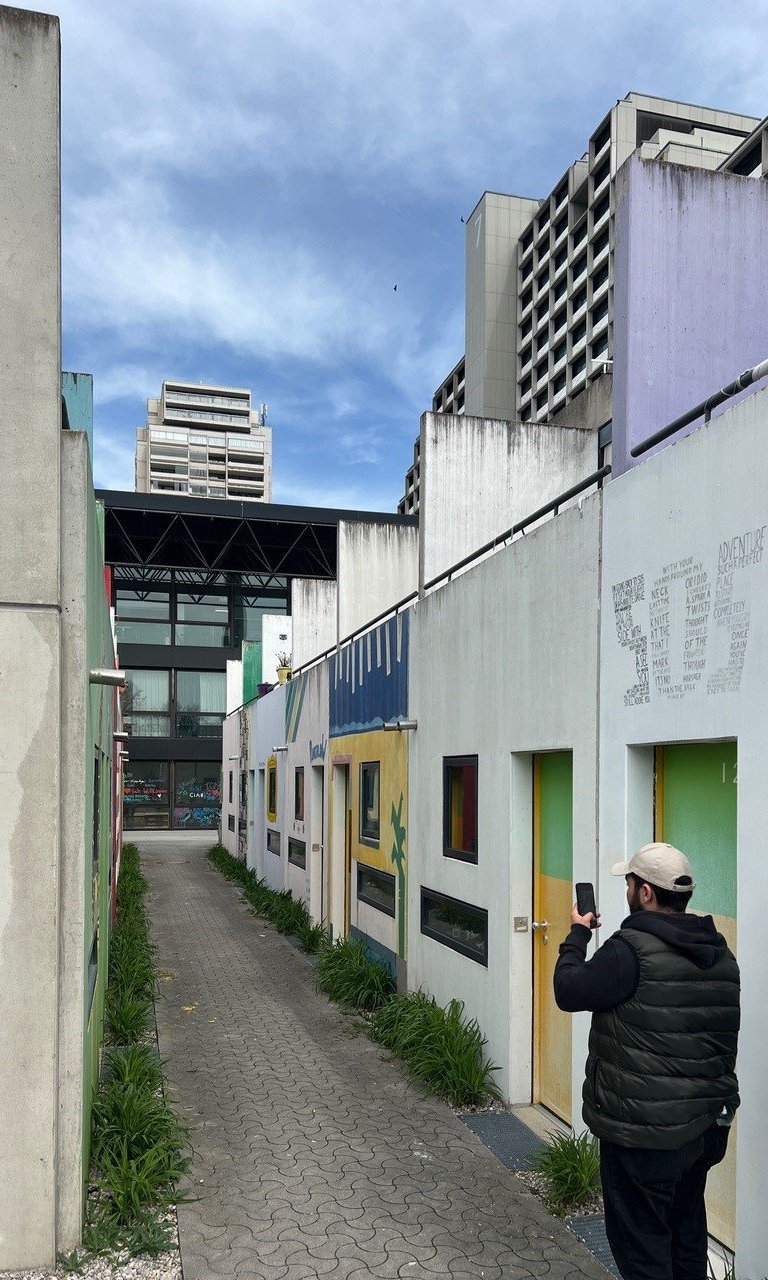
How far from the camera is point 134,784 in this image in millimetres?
35906

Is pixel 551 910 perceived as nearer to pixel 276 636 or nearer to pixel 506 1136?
pixel 506 1136

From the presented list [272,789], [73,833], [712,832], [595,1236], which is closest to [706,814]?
[712,832]

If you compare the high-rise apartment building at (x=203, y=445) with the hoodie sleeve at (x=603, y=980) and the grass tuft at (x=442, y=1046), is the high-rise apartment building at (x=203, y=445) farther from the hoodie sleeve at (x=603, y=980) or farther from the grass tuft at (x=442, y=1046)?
the hoodie sleeve at (x=603, y=980)

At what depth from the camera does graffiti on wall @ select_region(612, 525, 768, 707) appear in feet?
14.1

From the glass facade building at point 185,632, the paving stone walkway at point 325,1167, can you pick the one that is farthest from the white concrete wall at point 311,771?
the glass facade building at point 185,632

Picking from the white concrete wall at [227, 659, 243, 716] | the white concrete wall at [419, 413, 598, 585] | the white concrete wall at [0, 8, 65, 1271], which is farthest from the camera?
the white concrete wall at [227, 659, 243, 716]

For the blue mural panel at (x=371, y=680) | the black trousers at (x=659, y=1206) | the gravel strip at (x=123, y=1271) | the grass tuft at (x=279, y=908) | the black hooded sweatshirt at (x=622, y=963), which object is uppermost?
the blue mural panel at (x=371, y=680)

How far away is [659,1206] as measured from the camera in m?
3.40

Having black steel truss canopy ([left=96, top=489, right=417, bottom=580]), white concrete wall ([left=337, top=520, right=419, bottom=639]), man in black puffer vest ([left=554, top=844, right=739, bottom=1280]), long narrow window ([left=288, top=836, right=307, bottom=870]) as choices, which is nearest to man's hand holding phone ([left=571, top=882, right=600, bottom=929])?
man in black puffer vest ([left=554, top=844, right=739, bottom=1280])

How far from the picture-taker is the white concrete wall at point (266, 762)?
16.9 metres

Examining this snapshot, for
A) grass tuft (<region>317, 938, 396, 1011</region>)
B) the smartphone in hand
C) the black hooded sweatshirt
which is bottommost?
grass tuft (<region>317, 938, 396, 1011</region>)

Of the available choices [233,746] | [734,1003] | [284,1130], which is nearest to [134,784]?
[233,746]

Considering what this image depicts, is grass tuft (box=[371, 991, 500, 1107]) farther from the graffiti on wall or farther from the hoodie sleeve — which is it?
the hoodie sleeve

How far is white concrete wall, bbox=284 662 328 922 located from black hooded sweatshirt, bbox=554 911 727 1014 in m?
9.60
